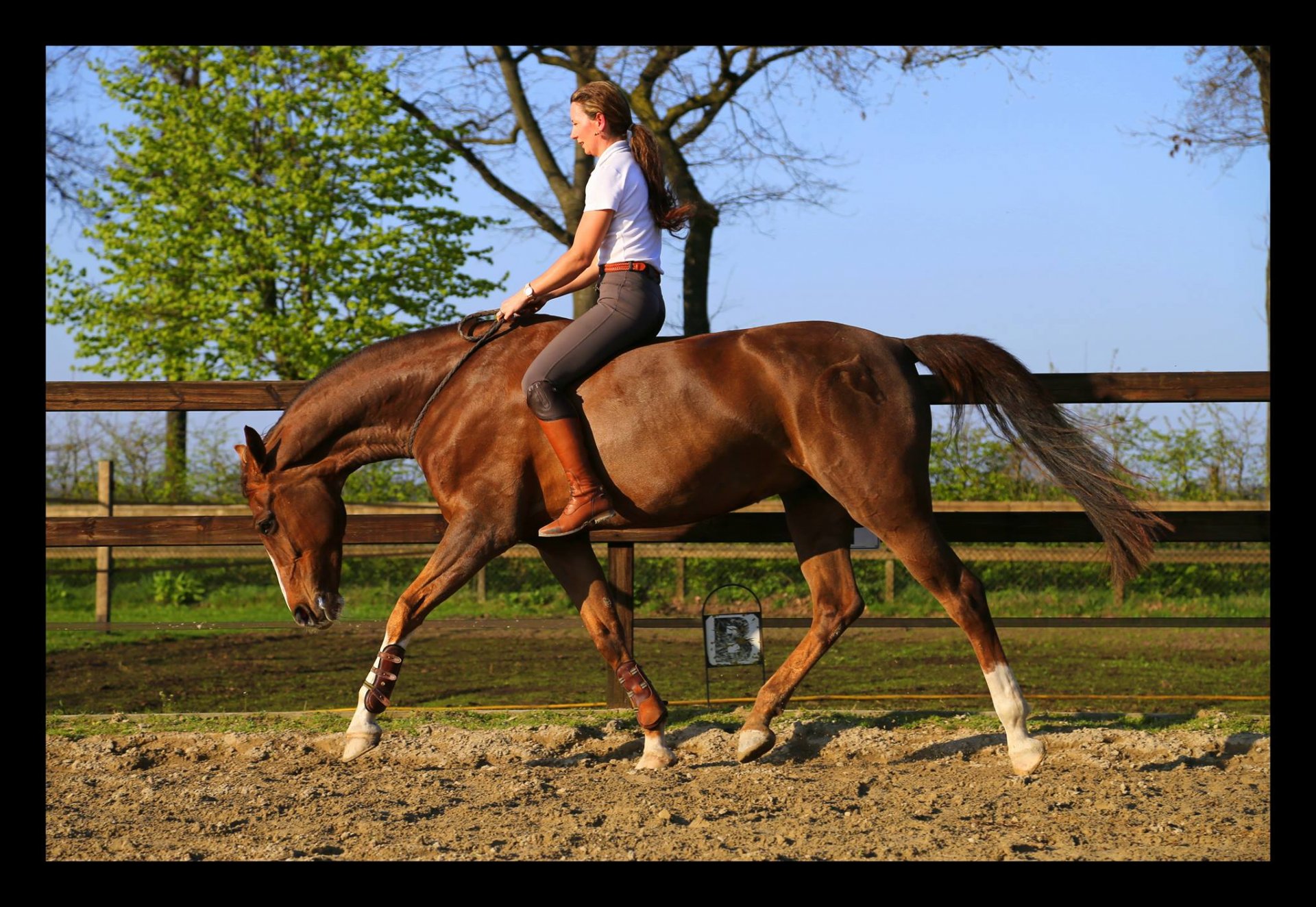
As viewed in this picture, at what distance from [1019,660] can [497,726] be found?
6035 mm

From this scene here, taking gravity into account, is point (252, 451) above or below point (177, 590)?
above

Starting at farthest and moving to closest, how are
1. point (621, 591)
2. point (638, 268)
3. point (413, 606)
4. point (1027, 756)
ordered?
point (621, 591)
point (638, 268)
point (413, 606)
point (1027, 756)

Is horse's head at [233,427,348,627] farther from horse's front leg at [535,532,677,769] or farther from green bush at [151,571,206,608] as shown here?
green bush at [151,571,206,608]

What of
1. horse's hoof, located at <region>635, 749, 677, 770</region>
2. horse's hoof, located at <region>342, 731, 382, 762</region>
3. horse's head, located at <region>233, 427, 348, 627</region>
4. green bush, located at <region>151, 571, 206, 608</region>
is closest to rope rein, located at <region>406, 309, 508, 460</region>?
horse's head, located at <region>233, 427, 348, 627</region>

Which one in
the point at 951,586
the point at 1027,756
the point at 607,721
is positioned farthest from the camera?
the point at 607,721

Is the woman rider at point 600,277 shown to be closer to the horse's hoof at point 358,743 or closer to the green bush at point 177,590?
the horse's hoof at point 358,743

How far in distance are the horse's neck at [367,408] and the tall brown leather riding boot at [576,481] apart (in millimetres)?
738

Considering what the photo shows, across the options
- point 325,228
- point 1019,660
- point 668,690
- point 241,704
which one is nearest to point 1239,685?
point 1019,660

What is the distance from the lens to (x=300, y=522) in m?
5.00

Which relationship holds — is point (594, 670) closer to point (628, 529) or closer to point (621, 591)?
point (621, 591)

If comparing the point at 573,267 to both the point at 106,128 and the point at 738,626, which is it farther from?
the point at 106,128

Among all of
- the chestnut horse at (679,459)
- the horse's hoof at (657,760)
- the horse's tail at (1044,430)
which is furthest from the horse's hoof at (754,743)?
the horse's tail at (1044,430)

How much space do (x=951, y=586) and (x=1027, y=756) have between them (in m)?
0.67

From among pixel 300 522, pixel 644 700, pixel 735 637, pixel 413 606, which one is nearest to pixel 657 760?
pixel 644 700
